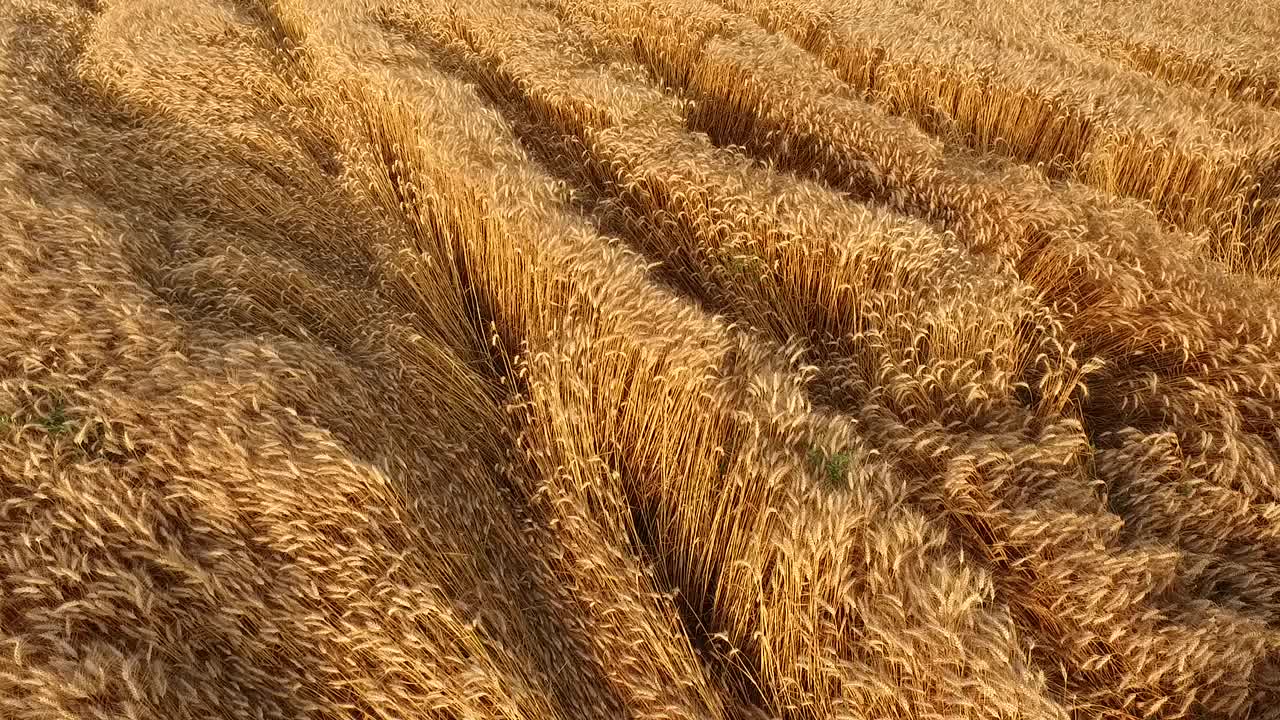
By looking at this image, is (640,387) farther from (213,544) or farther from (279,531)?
(213,544)

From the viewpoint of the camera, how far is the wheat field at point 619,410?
2135mm

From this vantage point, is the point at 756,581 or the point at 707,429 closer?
the point at 756,581

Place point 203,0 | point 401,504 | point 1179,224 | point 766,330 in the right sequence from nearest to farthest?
point 401,504
point 766,330
point 1179,224
point 203,0

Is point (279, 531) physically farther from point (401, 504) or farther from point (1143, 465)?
point (1143, 465)

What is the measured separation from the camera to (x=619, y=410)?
9.77ft

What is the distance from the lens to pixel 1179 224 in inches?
183

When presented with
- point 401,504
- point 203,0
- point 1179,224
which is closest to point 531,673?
point 401,504

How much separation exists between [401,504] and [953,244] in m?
2.95

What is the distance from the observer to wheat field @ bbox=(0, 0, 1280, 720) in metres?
2.13

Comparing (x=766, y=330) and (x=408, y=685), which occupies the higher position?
(x=766, y=330)

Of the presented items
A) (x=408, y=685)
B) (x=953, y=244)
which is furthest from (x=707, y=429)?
(x=953, y=244)

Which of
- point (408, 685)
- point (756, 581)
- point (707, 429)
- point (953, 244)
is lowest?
point (408, 685)

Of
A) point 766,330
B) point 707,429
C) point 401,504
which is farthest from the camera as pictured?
point 766,330

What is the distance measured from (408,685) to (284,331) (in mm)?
1799
